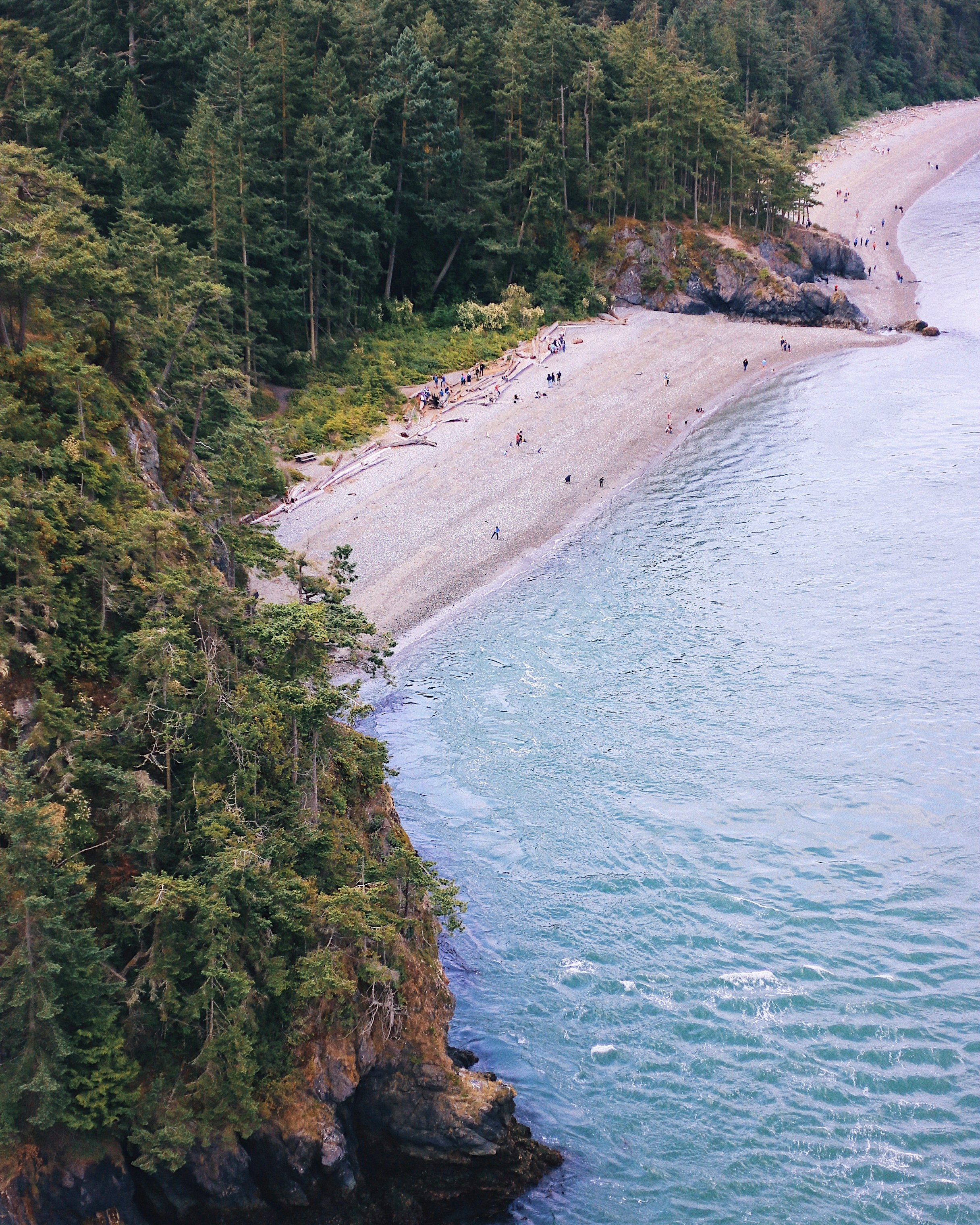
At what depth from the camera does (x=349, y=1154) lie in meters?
23.5

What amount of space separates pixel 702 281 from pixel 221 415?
56.5 meters

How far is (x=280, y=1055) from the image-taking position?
2294 cm

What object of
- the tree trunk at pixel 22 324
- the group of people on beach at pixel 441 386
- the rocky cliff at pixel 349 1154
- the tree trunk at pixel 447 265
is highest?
the tree trunk at pixel 447 265

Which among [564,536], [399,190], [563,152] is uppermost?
[563,152]

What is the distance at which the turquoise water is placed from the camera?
1038 inches

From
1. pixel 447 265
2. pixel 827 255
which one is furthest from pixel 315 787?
pixel 827 255

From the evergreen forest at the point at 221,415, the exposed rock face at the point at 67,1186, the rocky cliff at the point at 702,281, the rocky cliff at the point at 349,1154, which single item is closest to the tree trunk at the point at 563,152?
the evergreen forest at the point at 221,415

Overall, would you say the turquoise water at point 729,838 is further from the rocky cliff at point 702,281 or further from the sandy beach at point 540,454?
the rocky cliff at point 702,281

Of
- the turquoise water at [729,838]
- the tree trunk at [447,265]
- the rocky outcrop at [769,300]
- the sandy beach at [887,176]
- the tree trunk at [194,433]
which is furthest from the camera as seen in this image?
the sandy beach at [887,176]

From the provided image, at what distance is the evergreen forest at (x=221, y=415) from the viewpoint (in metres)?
21.9

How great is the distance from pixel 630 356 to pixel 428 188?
1901 centimetres

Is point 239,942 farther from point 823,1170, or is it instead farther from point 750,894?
point 750,894

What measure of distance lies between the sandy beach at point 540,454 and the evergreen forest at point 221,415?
3.91 m

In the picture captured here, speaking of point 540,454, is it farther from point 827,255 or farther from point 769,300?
point 827,255
